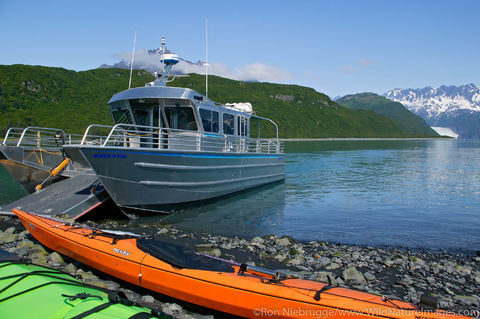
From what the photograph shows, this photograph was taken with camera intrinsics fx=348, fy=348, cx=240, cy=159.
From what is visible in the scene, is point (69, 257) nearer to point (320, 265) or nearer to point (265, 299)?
point (265, 299)

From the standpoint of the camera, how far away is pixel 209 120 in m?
14.1

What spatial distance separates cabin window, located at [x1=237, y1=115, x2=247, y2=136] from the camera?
17183mm

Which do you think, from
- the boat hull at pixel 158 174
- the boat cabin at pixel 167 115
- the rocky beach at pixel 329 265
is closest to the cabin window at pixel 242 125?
the boat hull at pixel 158 174

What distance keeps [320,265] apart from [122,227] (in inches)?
246

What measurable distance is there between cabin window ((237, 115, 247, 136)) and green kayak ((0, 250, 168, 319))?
12608 mm

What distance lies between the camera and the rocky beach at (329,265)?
6.05 m

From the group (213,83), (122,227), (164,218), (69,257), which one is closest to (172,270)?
(69,257)

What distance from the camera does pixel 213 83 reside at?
15838 centimetres

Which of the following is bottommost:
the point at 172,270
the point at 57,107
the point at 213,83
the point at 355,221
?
the point at 355,221

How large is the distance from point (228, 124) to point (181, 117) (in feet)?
10.5

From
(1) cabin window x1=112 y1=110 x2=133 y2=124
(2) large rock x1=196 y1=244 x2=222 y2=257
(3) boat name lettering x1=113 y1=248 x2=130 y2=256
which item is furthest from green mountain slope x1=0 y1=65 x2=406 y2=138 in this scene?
(3) boat name lettering x1=113 y1=248 x2=130 y2=256

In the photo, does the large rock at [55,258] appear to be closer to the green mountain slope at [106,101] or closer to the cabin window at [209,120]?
the cabin window at [209,120]

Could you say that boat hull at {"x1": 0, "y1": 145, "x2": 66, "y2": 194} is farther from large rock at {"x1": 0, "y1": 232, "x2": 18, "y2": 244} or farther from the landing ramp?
large rock at {"x1": 0, "y1": 232, "x2": 18, "y2": 244}

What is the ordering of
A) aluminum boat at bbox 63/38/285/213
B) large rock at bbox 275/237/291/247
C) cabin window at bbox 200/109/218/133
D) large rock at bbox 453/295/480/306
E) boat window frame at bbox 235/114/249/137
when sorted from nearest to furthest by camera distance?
large rock at bbox 453/295/480/306 → large rock at bbox 275/237/291/247 → aluminum boat at bbox 63/38/285/213 → cabin window at bbox 200/109/218/133 → boat window frame at bbox 235/114/249/137
